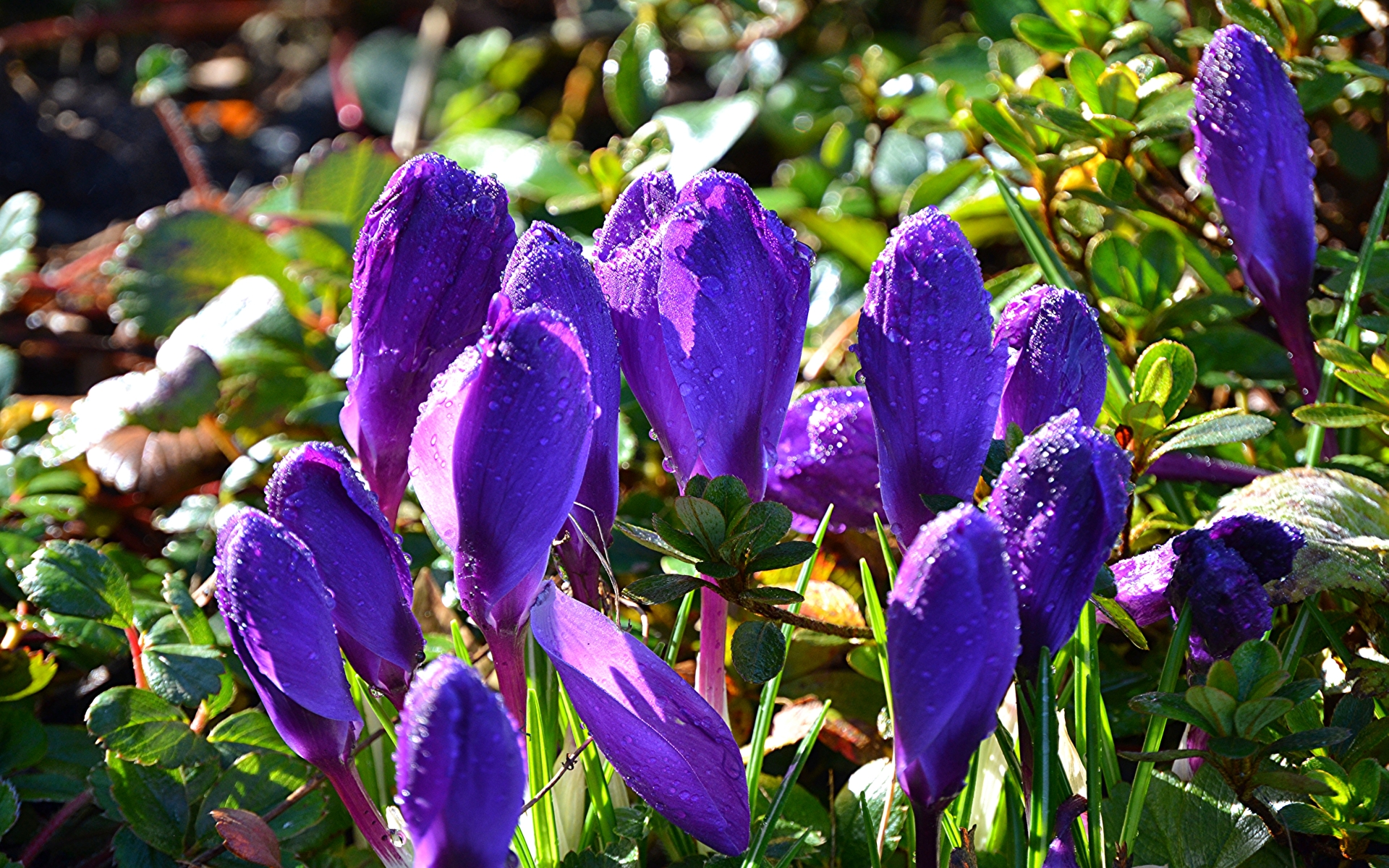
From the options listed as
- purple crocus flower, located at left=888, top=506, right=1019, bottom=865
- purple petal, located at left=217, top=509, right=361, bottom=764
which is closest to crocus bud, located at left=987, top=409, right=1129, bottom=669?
purple crocus flower, located at left=888, top=506, right=1019, bottom=865

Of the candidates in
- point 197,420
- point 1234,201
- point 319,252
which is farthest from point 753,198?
point 319,252

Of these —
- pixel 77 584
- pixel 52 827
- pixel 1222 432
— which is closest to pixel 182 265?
pixel 77 584

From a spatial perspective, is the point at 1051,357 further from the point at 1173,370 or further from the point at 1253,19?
the point at 1253,19

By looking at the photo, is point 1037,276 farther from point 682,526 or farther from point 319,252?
point 319,252

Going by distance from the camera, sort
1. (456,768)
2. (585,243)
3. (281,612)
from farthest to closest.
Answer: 1. (585,243)
2. (281,612)
3. (456,768)

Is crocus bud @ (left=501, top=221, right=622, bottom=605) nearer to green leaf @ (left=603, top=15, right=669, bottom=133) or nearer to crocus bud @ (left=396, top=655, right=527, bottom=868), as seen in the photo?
Answer: crocus bud @ (left=396, top=655, right=527, bottom=868)

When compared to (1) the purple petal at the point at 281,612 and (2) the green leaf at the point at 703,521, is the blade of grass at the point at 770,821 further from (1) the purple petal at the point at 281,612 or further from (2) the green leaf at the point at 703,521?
(1) the purple petal at the point at 281,612
